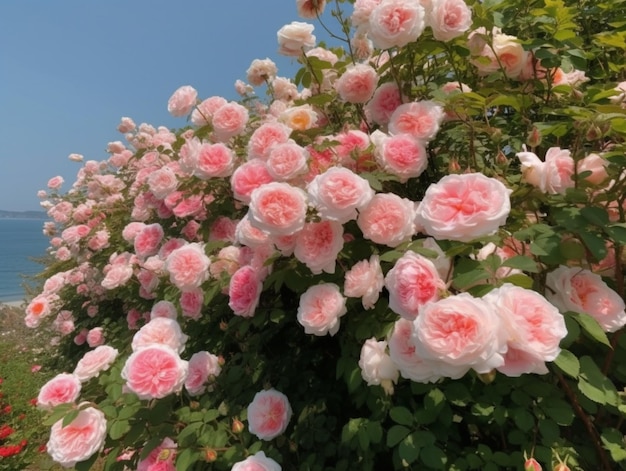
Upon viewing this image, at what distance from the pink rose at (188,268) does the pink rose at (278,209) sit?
532 millimetres

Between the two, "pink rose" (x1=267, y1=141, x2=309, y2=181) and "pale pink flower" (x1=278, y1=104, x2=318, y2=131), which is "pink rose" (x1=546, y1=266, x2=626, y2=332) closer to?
"pink rose" (x1=267, y1=141, x2=309, y2=181)

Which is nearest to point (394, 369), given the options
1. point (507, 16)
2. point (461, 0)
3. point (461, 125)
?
point (461, 125)

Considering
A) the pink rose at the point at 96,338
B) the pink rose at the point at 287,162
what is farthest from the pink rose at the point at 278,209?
the pink rose at the point at 96,338

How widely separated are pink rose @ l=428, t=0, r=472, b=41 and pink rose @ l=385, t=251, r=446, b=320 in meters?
0.83

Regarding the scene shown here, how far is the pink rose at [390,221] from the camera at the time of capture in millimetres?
1149

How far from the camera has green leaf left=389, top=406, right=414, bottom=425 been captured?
1084 mm

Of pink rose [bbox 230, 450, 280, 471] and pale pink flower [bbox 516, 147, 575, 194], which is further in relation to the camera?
pink rose [bbox 230, 450, 280, 471]

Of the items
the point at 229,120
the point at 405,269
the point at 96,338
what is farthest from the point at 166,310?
the point at 96,338

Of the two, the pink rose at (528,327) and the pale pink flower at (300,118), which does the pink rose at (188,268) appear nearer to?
the pale pink flower at (300,118)

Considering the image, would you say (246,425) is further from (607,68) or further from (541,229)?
(607,68)

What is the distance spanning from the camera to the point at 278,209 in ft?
3.87

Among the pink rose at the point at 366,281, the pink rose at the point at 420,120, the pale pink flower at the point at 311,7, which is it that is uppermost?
the pale pink flower at the point at 311,7

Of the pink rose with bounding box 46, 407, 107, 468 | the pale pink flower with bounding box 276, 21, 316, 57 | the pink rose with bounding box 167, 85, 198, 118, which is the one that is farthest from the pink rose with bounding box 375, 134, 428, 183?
the pink rose with bounding box 46, 407, 107, 468

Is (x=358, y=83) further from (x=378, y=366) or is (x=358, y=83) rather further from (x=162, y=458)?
(x=162, y=458)
